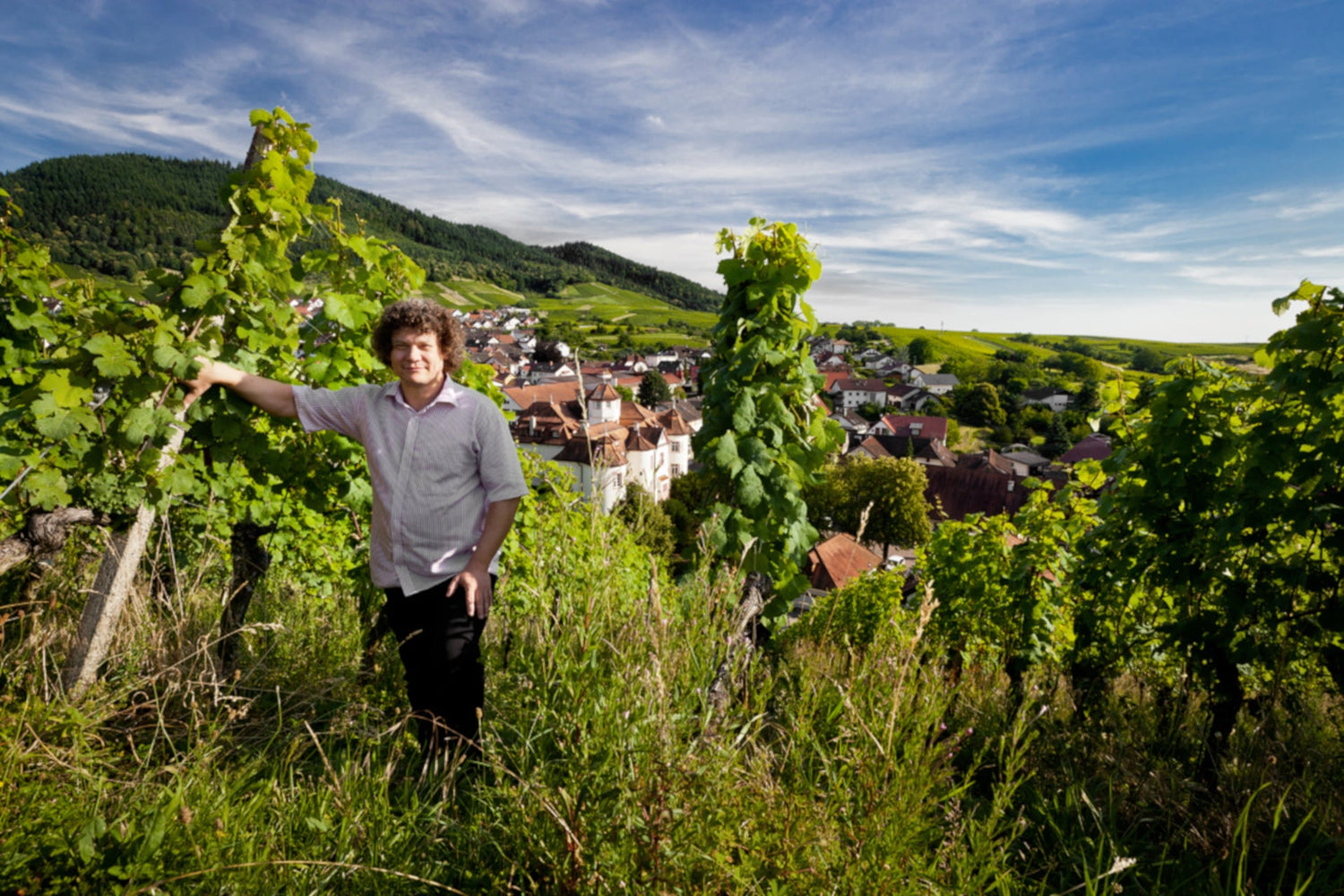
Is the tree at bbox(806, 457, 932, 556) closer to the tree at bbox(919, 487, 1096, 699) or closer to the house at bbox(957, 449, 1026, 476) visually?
the house at bbox(957, 449, 1026, 476)

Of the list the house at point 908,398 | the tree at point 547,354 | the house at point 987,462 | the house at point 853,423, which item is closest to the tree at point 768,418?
the house at point 987,462

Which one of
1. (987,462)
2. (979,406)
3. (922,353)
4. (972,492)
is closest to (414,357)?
(972,492)

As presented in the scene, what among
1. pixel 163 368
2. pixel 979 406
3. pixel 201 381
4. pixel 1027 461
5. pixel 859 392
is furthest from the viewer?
pixel 859 392

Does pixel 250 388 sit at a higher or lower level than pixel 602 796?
higher

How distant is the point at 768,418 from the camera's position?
480cm

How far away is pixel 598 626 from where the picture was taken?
2.01 m

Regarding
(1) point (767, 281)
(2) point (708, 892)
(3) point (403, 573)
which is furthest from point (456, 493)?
(1) point (767, 281)

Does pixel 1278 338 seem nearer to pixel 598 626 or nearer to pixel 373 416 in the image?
pixel 598 626

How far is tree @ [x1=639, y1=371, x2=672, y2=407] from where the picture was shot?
76.3m

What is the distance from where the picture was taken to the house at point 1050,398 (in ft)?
277

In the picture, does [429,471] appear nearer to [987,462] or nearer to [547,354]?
[987,462]

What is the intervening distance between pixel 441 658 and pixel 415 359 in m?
1.11

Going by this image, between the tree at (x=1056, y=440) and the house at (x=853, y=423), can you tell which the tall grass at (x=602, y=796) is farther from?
the tree at (x=1056, y=440)

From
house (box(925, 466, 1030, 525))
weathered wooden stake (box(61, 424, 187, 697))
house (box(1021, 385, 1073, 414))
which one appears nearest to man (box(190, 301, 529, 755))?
weathered wooden stake (box(61, 424, 187, 697))
